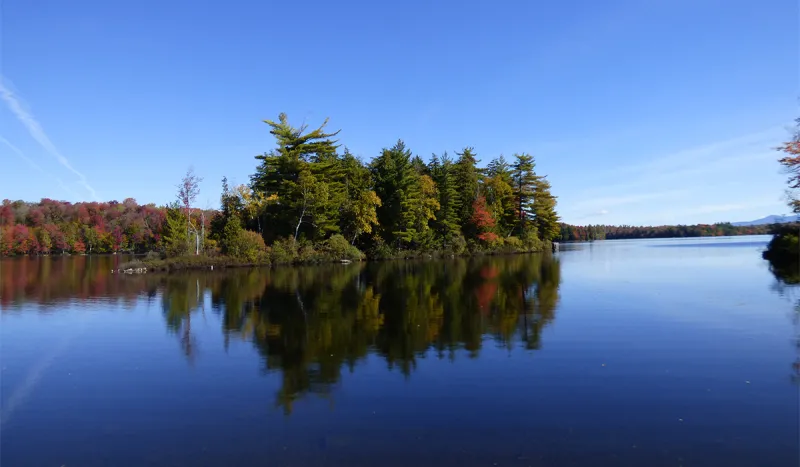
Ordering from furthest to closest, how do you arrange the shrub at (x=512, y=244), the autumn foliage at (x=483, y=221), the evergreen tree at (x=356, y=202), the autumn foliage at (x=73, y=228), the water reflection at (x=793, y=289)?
the autumn foliage at (x=73, y=228) < the shrub at (x=512, y=244) < the autumn foliage at (x=483, y=221) < the evergreen tree at (x=356, y=202) < the water reflection at (x=793, y=289)

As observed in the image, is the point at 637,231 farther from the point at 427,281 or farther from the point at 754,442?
the point at 754,442

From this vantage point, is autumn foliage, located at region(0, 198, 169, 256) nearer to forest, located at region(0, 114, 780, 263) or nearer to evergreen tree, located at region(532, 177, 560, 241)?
forest, located at region(0, 114, 780, 263)

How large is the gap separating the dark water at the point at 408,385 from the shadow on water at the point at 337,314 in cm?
9

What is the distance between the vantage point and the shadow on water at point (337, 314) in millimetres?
8586

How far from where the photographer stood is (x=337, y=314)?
43.5ft

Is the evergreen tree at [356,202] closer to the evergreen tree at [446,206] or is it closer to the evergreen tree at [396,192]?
the evergreen tree at [396,192]

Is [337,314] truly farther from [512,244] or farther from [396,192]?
[512,244]

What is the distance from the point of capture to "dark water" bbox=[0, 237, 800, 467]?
16.1 feet

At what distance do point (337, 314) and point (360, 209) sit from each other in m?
29.0

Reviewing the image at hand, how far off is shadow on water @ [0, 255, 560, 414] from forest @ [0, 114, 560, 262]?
14.6 meters

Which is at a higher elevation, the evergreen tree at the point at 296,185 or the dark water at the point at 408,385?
the evergreen tree at the point at 296,185

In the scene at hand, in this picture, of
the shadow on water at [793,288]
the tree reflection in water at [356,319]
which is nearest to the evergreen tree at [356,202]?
the tree reflection in water at [356,319]

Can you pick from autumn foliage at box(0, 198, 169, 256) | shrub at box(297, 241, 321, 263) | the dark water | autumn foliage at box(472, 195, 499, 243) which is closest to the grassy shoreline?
shrub at box(297, 241, 321, 263)

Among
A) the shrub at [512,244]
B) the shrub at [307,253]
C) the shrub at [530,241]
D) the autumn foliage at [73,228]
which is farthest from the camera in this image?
the autumn foliage at [73,228]
